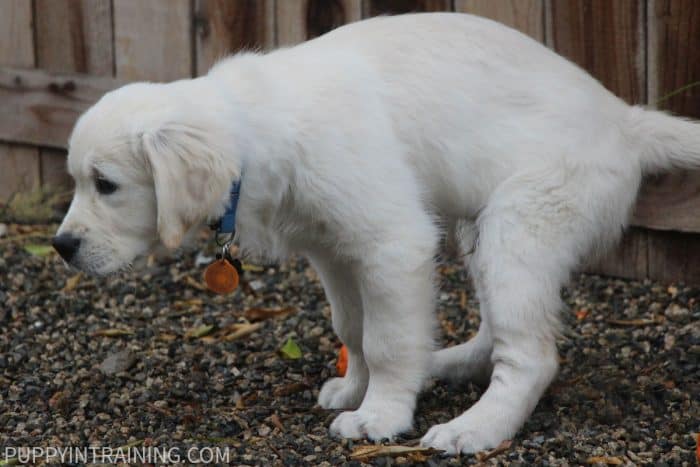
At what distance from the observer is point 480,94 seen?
4.18 m

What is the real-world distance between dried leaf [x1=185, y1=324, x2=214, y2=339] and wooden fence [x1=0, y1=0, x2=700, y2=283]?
5.27 ft

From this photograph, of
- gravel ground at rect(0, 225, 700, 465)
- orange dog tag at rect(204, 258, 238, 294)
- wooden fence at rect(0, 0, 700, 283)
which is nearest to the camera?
gravel ground at rect(0, 225, 700, 465)

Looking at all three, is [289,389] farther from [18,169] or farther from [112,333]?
[18,169]

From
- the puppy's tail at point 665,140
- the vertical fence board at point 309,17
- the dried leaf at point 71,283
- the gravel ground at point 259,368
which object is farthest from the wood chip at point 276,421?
the vertical fence board at point 309,17

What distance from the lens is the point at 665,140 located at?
14.0 ft

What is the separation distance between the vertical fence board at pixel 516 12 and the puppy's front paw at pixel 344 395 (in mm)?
1872

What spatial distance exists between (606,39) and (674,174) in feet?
2.13

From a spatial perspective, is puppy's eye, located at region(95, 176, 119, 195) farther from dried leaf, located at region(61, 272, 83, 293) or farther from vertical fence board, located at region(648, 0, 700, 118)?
vertical fence board, located at region(648, 0, 700, 118)

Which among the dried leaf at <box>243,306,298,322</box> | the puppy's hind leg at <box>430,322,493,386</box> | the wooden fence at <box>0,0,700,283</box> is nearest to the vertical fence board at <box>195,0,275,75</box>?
the wooden fence at <box>0,0,700,283</box>

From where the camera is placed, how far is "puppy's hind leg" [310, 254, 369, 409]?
14.2 feet

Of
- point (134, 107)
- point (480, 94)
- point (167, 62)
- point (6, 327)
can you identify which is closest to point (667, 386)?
point (480, 94)

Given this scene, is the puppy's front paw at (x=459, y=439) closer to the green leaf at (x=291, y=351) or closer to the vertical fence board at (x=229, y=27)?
the green leaf at (x=291, y=351)

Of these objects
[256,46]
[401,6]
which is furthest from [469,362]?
[256,46]

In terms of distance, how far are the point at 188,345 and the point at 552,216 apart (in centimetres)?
179
